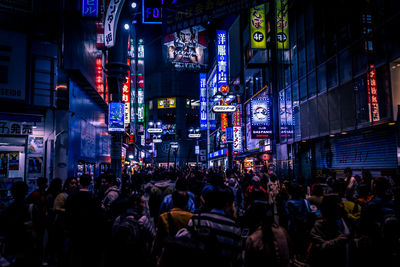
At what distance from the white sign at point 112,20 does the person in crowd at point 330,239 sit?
16.6 m

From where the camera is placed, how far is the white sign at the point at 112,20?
1823 centimetres

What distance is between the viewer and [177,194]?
16.3 feet

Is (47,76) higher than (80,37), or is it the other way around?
(80,37)

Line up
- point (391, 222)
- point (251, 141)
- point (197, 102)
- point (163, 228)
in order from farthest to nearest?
point (197, 102)
point (251, 141)
point (391, 222)
point (163, 228)

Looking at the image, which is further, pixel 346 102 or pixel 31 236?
pixel 346 102

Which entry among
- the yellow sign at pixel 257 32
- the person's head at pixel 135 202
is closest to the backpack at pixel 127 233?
the person's head at pixel 135 202

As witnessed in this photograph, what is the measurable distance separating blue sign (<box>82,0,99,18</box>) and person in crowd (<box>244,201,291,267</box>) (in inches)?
590

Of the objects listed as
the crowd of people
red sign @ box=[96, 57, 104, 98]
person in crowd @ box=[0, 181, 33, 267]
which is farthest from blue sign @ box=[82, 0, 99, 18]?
person in crowd @ box=[0, 181, 33, 267]

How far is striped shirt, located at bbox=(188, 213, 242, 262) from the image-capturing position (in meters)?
3.64

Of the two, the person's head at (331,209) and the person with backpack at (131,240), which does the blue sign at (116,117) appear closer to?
the person with backpack at (131,240)

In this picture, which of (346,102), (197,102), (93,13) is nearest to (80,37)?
(93,13)

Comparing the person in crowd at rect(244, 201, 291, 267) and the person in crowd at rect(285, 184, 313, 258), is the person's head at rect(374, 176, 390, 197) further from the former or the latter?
the person in crowd at rect(244, 201, 291, 267)

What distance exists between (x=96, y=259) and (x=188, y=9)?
16.4 meters

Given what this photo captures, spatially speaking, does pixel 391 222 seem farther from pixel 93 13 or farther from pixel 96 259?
pixel 93 13
